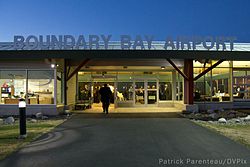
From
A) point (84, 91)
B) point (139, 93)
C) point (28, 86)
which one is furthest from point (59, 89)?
point (139, 93)

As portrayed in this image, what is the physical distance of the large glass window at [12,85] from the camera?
54.4 feet

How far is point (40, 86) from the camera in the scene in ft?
54.2

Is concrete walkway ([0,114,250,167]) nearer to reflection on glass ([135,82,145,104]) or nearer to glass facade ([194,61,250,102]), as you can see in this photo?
glass facade ([194,61,250,102])

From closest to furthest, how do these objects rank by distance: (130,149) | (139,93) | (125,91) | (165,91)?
(130,149) → (125,91) → (165,91) → (139,93)

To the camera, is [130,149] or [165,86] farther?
[165,86]

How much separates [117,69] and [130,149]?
14632mm

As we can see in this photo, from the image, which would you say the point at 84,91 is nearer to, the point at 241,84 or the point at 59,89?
the point at 59,89

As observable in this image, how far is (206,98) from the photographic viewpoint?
60.8 ft

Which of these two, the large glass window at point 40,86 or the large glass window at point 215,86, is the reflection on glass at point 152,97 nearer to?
the large glass window at point 215,86

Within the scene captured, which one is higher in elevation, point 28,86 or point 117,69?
point 117,69

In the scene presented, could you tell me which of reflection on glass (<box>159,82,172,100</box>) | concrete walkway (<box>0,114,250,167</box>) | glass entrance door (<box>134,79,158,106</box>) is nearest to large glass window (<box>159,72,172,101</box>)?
reflection on glass (<box>159,82,172,100</box>)

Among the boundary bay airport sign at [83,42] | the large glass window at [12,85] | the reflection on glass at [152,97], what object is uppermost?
the boundary bay airport sign at [83,42]

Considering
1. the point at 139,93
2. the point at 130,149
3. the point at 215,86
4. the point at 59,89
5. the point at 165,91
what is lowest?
the point at 130,149

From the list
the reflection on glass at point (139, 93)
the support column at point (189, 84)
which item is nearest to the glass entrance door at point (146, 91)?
the reflection on glass at point (139, 93)
